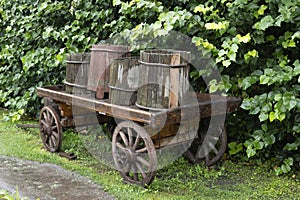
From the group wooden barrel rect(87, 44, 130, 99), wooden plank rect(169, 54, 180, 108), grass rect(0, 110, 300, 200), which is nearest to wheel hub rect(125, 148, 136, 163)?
grass rect(0, 110, 300, 200)

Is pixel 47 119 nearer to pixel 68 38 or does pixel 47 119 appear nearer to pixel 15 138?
pixel 15 138

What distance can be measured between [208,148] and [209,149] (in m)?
0.02

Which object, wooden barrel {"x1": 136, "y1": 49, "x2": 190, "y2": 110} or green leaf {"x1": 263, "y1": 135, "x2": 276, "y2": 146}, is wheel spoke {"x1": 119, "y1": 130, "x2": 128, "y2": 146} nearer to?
wooden barrel {"x1": 136, "y1": 49, "x2": 190, "y2": 110}

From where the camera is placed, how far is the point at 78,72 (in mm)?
4820

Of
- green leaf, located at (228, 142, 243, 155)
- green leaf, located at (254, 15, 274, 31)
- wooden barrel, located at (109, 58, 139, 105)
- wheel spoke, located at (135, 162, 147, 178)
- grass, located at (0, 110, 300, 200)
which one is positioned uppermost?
green leaf, located at (254, 15, 274, 31)

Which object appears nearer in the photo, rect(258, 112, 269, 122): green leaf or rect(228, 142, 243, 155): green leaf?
rect(258, 112, 269, 122): green leaf

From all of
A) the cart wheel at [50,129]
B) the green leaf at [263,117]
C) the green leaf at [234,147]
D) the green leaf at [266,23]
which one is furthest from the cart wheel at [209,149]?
the cart wheel at [50,129]

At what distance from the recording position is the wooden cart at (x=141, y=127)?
3.81m

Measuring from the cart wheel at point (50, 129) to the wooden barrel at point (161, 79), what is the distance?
145cm

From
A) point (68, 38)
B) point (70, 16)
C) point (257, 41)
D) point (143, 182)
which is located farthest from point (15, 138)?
point (257, 41)

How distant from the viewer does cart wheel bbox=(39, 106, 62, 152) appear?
500cm

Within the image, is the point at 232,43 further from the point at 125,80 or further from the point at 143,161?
the point at 143,161

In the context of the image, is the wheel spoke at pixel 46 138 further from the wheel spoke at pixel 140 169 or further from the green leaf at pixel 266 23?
the green leaf at pixel 266 23

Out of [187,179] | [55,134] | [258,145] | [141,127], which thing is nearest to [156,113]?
[141,127]
